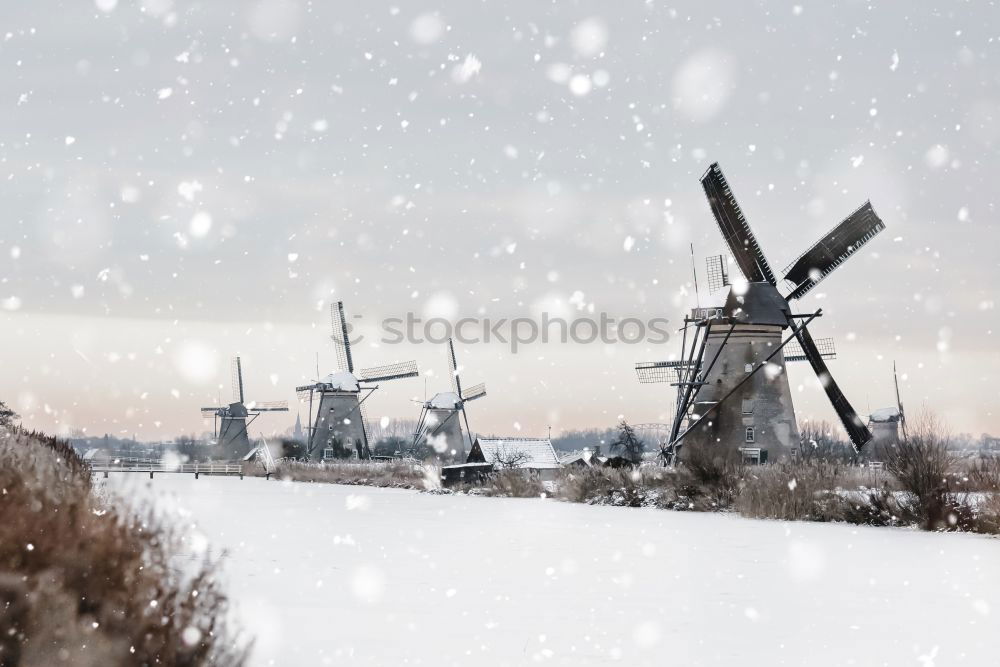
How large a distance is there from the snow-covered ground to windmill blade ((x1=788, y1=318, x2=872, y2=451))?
13.3m

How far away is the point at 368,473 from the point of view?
53281 mm

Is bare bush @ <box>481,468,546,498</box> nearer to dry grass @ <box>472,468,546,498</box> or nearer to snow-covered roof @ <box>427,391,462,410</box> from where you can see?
dry grass @ <box>472,468,546,498</box>

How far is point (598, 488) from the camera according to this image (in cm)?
3247

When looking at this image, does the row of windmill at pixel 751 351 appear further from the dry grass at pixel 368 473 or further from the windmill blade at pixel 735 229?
the dry grass at pixel 368 473

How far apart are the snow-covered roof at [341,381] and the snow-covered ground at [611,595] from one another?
44539 millimetres

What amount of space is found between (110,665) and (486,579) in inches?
307

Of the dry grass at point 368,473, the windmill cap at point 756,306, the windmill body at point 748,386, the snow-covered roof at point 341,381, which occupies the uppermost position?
the snow-covered roof at point 341,381

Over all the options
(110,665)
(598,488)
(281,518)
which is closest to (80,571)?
(110,665)

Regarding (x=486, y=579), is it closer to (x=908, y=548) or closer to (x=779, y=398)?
(x=908, y=548)

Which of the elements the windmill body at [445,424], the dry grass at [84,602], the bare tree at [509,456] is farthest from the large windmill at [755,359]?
the windmill body at [445,424]

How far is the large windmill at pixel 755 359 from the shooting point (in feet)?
103

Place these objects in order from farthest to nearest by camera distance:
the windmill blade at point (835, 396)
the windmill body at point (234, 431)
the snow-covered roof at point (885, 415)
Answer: the windmill body at point (234, 431) → the snow-covered roof at point (885, 415) → the windmill blade at point (835, 396)

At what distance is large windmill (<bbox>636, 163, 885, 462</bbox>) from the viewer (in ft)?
103

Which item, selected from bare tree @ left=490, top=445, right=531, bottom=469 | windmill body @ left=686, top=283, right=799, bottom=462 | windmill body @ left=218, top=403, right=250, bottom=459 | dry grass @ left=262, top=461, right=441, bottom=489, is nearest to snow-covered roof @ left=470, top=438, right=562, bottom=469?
bare tree @ left=490, top=445, right=531, bottom=469
